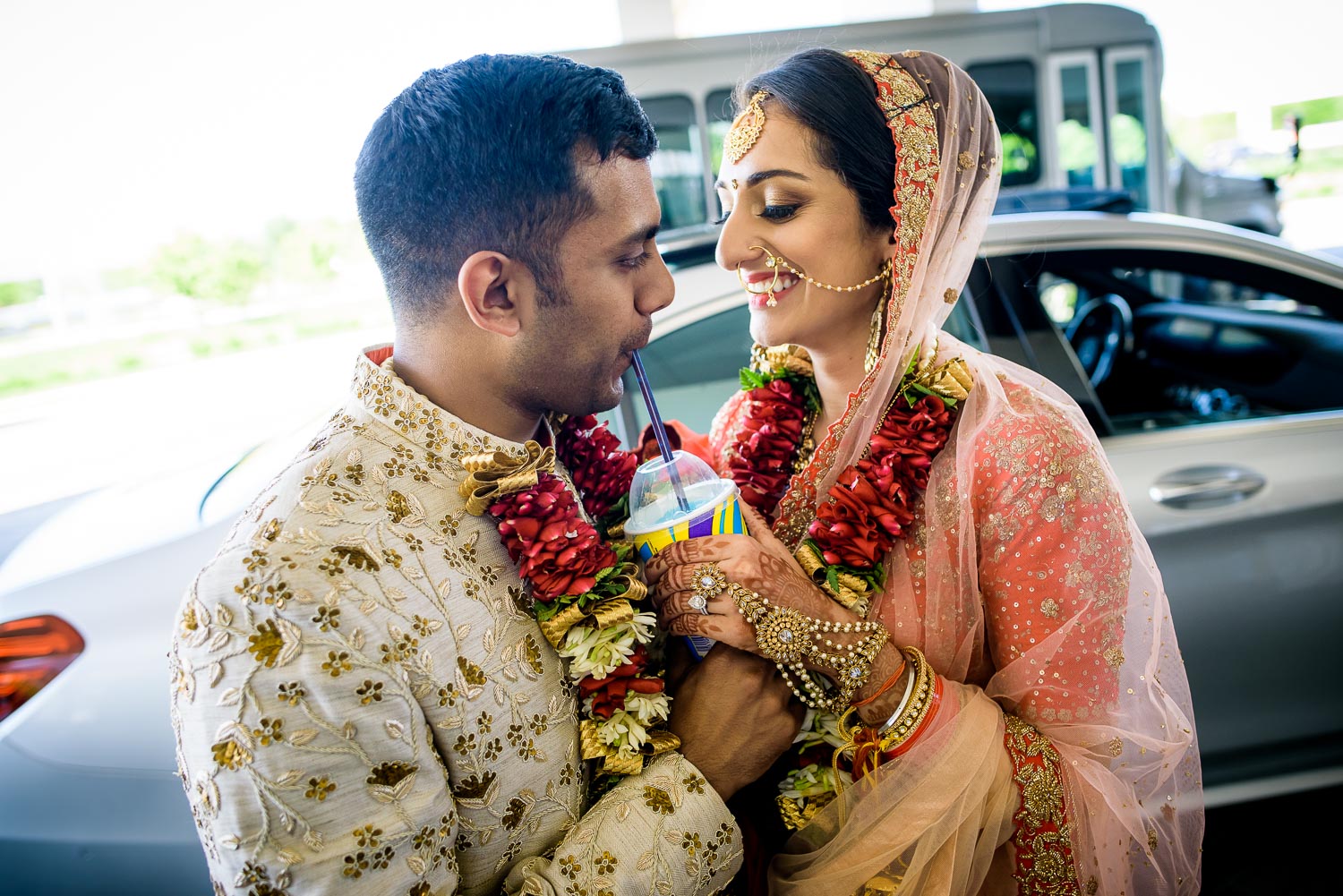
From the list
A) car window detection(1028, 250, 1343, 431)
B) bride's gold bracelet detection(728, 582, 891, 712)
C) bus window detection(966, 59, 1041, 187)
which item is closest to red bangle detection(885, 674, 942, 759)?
bride's gold bracelet detection(728, 582, 891, 712)

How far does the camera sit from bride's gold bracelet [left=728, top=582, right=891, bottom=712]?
1424mm

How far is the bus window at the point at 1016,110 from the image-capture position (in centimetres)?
798

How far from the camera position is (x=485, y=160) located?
1.28 metres

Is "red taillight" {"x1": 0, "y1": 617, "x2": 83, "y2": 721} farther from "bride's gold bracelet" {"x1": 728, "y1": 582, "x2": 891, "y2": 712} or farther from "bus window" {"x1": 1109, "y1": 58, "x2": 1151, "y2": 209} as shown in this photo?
"bus window" {"x1": 1109, "y1": 58, "x2": 1151, "y2": 209}

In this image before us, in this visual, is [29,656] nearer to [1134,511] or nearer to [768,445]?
[768,445]

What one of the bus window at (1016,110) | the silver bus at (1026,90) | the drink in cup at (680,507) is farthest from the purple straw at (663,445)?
the bus window at (1016,110)

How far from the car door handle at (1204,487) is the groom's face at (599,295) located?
1610mm

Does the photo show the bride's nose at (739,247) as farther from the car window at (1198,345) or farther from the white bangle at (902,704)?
the car window at (1198,345)

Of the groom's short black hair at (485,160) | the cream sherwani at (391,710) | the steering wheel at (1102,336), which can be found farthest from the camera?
the steering wheel at (1102,336)

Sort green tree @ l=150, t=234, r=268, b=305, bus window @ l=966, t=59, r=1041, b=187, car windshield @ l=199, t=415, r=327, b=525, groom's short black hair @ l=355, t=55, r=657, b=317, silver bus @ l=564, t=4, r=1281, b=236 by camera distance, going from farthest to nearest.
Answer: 1. green tree @ l=150, t=234, r=268, b=305
2. bus window @ l=966, t=59, r=1041, b=187
3. silver bus @ l=564, t=4, r=1281, b=236
4. car windshield @ l=199, t=415, r=327, b=525
5. groom's short black hair @ l=355, t=55, r=657, b=317

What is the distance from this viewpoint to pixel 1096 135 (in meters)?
8.14

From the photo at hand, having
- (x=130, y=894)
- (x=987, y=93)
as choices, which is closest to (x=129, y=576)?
(x=130, y=894)

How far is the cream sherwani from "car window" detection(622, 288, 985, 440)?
1.09 metres

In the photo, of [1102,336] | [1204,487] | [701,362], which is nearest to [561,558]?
[701,362]
